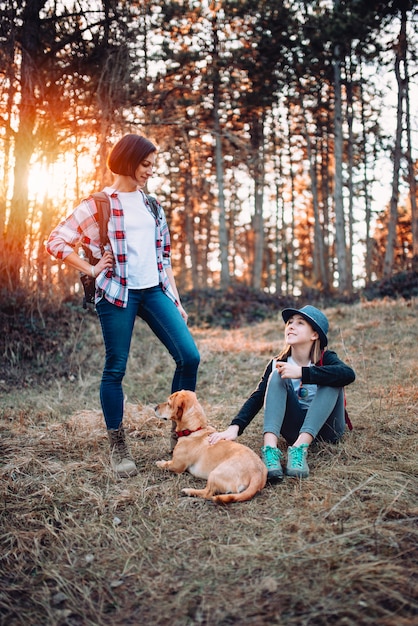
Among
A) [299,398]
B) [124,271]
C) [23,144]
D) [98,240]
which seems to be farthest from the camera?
[23,144]

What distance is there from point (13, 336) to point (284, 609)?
6.60 metres

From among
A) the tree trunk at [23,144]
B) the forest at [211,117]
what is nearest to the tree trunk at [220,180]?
the forest at [211,117]

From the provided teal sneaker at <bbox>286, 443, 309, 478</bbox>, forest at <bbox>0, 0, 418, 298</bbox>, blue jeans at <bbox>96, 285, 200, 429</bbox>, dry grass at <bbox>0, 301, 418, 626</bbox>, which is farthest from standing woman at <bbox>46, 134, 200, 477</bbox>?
forest at <bbox>0, 0, 418, 298</bbox>

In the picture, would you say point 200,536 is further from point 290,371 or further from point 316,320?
point 316,320

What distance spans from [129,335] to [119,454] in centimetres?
87

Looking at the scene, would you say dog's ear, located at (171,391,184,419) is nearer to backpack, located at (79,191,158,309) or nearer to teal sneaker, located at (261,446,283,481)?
teal sneaker, located at (261,446,283,481)

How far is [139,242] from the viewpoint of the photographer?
11.3 ft

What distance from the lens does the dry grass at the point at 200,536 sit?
6.51 ft

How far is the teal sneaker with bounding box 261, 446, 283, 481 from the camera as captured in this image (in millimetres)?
3197

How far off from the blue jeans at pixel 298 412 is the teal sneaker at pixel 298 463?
0.16m

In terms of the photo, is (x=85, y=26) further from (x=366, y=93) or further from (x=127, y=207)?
(x=366, y=93)

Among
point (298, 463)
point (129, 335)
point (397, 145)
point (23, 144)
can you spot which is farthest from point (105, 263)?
point (397, 145)

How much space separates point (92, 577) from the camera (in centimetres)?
229

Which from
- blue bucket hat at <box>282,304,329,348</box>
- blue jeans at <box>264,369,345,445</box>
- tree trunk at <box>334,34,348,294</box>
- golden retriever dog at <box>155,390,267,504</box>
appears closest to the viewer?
golden retriever dog at <box>155,390,267,504</box>
